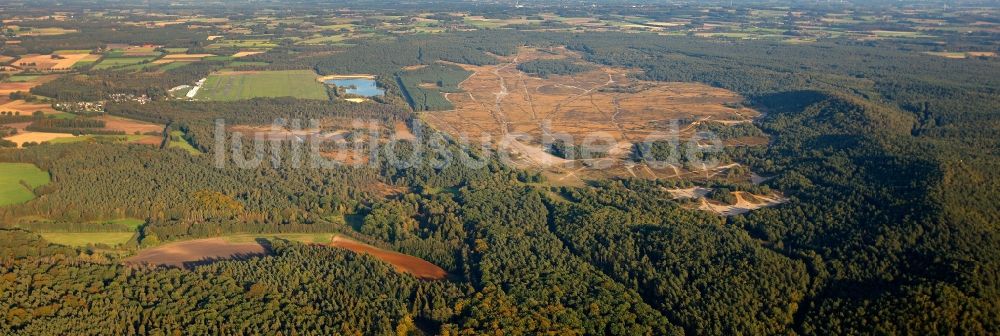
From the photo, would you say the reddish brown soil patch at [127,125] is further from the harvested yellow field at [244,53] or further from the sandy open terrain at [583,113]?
the harvested yellow field at [244,53]

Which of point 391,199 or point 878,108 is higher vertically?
point 878,108

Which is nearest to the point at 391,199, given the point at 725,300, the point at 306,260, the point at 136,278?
the point at 306,260

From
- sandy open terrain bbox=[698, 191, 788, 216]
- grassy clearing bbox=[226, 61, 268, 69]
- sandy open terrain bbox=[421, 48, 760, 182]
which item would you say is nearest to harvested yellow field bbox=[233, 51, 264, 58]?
grassy clearing bbox=[226, 61, 268, 69]

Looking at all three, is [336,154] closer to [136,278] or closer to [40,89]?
[136,278]

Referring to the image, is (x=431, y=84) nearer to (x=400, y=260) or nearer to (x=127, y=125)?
(x=127, y=125)

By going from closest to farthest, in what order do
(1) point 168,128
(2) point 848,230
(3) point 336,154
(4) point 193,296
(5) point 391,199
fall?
(4) point 193,296, (2) point 848,230, (5) point 391,199, (3) point 336,154, (1) point 168,128

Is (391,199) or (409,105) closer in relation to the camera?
(391,199)

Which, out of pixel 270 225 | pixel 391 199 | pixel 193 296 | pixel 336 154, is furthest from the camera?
pixel 336 154
